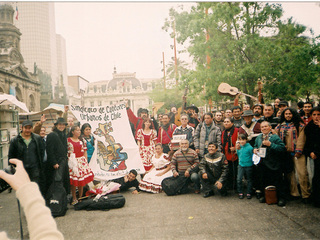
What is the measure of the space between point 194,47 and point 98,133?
3892 mm

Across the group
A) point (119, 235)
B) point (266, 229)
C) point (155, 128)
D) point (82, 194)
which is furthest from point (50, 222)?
point (155, 128)

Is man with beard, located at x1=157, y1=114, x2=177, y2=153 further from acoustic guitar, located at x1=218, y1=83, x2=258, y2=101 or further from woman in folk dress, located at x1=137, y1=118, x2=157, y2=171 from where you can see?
acoustic guitar, located at x1=218, y1=83, x2=258, y2=101

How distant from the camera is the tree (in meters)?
6.30

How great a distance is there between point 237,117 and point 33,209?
5584 mm

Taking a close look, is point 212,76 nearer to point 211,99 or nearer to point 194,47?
point 211,99

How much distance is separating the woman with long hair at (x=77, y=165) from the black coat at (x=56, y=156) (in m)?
0.11

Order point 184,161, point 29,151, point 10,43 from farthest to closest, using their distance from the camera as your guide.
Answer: point 184,161 < point 29,151 < point 10,43

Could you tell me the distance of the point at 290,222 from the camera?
3.67 meters

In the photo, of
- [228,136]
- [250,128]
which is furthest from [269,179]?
[228,136]

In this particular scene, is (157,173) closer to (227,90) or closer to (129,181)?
(129,181)

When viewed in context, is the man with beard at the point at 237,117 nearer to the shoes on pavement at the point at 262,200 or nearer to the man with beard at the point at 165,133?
the man with beard at the point at 165,133

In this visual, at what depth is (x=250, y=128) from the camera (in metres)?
5.41

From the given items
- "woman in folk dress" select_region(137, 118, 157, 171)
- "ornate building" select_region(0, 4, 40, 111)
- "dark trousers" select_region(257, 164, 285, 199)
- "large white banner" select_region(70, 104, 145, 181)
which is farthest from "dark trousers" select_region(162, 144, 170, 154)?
"ornate building" select_region(0, 4, 40, 111)

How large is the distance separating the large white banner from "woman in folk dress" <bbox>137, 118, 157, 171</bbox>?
0.38 metres
